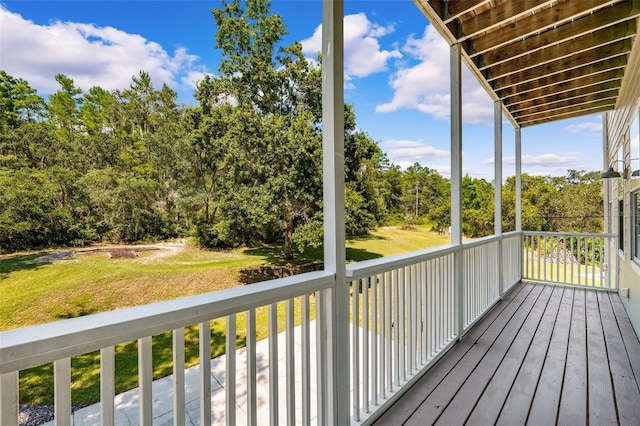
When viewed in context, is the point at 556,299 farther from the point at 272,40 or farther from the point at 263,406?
the point at 272,40

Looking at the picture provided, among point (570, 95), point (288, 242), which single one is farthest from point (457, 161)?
point (288, 242)

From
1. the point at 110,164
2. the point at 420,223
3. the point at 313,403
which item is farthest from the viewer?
the point at 420,223

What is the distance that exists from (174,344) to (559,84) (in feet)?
15.4

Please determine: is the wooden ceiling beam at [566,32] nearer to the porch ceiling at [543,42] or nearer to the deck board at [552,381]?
the porch ceiling at [543,42]

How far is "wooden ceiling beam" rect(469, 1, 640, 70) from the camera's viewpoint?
7.95 ft

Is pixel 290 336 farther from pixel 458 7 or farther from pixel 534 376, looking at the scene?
pixel 458 7

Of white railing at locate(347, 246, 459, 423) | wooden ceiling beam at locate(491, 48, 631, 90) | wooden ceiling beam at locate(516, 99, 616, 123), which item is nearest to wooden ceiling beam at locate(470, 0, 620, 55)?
wooden ceiling beam at locate(491, 48, 631, 90)

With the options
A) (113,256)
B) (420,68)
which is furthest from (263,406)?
(420,68)

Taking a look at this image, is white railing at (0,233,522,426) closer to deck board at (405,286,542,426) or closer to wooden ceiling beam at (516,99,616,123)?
deck board at (405,286,542,426)

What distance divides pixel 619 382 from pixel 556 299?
7.43 feet

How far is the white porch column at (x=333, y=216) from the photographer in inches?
54.7

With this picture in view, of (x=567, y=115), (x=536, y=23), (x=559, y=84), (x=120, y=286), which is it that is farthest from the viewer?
(x=120, y=286)

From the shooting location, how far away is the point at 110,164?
3762 mm

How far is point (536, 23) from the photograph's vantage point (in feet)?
8.36
